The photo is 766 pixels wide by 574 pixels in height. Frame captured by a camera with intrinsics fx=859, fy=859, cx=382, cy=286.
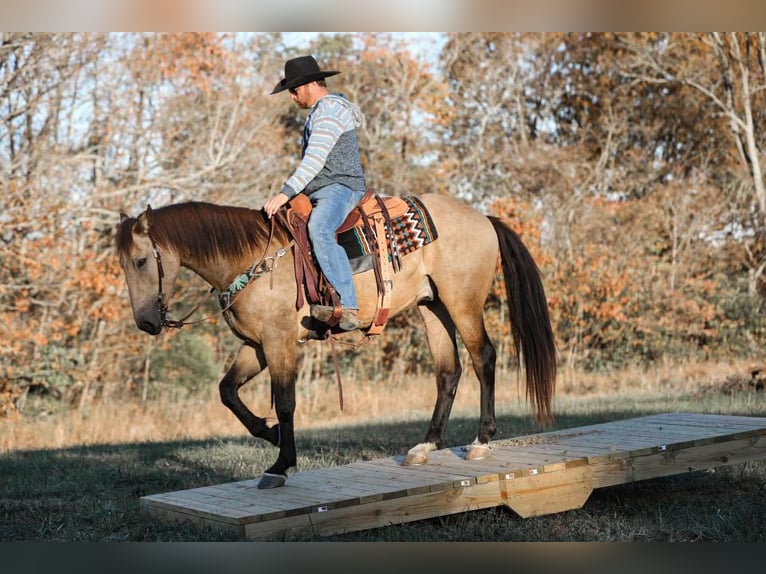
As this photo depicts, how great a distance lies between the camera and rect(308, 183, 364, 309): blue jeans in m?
5.01

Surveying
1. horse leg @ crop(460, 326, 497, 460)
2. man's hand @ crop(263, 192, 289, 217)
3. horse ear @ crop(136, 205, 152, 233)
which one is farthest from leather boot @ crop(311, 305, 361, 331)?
horse ear @ crop(136, 205, 152, 233)

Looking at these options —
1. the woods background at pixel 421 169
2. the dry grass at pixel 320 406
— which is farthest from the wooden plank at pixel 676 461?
the woods background at pixel 421 169

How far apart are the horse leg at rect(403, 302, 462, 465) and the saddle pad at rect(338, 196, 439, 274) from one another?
615 millimetres

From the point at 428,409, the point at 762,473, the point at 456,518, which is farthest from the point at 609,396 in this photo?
the point at 456,518

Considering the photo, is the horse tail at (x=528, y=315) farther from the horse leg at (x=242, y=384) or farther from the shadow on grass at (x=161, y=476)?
the horse leg at (x=242, y=384)

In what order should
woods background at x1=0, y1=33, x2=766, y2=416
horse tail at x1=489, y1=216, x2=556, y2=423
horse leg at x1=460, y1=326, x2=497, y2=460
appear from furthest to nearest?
woods background at x1=0, y1=33, x2=766, y2=416, horse tail at x1=489, y1=216, x2=556, y2=423, horse leg at x1=460, y1=326, x2=497, y2=460

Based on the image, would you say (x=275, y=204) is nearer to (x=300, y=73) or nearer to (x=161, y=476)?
(x=300, y=73)

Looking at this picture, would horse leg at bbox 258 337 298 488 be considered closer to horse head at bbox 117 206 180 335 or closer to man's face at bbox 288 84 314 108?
horse head at bbox 117 206 180 335

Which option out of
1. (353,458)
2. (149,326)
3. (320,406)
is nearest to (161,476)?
(353,458)

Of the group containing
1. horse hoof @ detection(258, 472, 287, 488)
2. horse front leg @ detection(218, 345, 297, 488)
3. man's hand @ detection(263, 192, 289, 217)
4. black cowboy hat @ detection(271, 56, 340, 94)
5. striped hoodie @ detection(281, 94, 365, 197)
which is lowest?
horse hoof @ detection(258, 472, 287, 488)

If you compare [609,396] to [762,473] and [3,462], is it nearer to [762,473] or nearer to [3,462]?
[762,473]

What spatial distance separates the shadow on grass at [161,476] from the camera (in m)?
4.73

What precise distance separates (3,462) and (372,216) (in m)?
4.18

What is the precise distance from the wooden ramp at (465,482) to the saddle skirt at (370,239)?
1008mm
